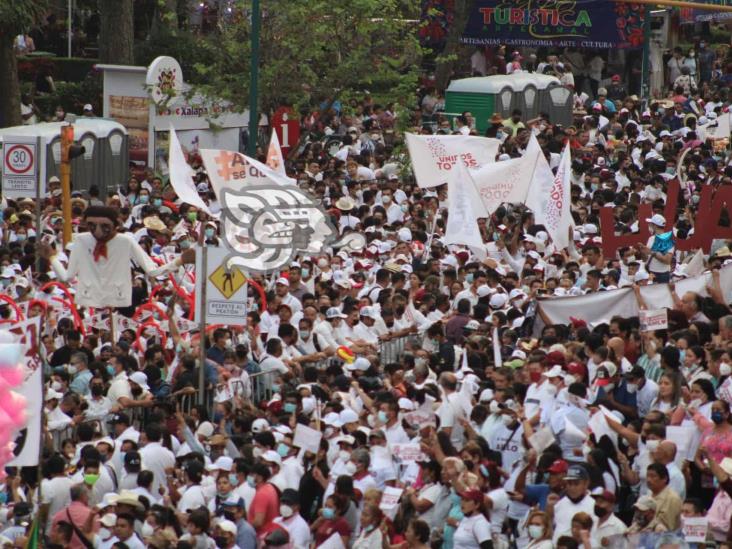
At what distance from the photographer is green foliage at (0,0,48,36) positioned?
102 feet

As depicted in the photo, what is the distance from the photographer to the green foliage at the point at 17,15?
31094mm

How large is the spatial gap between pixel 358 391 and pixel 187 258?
2.69 meters

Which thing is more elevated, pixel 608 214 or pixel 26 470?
pixel 608 214

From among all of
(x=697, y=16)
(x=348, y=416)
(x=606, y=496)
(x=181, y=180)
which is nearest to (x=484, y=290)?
(x=181, y=180)

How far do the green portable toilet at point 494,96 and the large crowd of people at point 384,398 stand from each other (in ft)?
28.7

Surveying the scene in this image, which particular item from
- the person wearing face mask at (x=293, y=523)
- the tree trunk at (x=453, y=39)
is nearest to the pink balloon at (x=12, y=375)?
the person wearing face mask at (x=293, y=523)

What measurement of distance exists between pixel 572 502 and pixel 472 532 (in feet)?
2.30

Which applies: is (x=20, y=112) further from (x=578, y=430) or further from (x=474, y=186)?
(x=578, y=430)

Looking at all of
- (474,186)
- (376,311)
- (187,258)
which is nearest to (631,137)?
(474,186)

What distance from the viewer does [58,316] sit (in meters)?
18.8

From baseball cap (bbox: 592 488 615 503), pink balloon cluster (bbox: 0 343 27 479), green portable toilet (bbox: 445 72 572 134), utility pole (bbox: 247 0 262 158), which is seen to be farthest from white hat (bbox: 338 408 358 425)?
green portable toilet (bbox: 445 72 572 134)

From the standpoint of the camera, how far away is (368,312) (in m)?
18.5

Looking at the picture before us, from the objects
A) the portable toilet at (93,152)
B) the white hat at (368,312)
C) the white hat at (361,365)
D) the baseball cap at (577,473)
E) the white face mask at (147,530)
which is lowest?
the white face mask at (147,530)

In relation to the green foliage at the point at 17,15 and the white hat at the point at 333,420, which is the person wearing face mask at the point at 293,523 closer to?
the white hat at the point at 333,420
